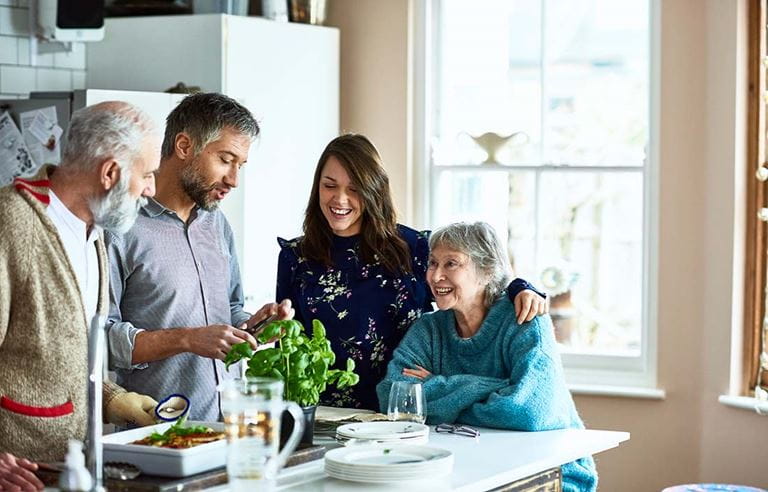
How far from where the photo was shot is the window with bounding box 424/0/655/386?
520 centimetres

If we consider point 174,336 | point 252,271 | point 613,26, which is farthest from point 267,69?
point 174,336

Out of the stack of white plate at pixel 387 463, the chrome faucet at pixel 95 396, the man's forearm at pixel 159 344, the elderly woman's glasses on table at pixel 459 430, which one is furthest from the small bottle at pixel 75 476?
the elderly woman's glasses on table at pixel 459 430

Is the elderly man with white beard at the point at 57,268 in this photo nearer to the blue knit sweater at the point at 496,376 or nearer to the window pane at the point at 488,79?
the blue knit sweater at the point at 496,376

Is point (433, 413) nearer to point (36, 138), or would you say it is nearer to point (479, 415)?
point (479, 415)

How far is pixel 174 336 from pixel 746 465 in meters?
2.71

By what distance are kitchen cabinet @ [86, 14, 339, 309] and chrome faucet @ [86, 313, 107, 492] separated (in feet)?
8.65

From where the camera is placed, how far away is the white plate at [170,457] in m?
2.45

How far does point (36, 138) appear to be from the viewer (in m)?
4.70

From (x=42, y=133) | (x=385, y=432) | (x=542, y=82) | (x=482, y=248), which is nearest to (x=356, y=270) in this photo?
(x=482, y=248)

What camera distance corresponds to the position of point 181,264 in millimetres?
3266

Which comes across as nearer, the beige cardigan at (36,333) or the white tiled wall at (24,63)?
the beige cardigan at (36,333)

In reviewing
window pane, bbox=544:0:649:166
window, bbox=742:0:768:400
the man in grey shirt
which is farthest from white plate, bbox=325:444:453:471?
window pane, bbox=544:0:649:166

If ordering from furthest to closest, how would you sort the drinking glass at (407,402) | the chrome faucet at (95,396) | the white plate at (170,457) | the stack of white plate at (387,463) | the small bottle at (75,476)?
the drinking glass at (407,402) → the stack of white plate at (387,463) → the white plate at (170,457) → the chrome faucet at (95,396) → the small bottle at (75,476)

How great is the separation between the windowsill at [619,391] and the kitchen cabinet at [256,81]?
1.37 metres
